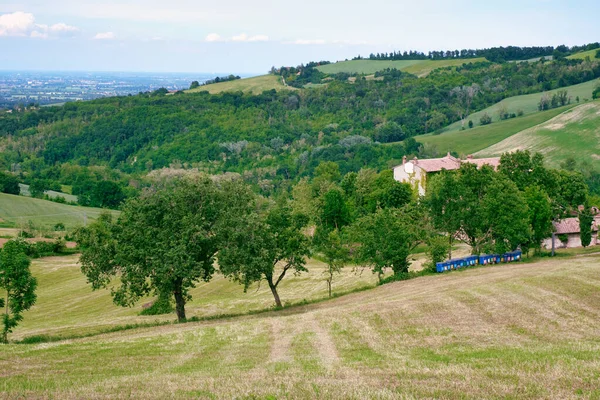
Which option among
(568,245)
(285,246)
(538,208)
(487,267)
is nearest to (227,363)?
(285,246)

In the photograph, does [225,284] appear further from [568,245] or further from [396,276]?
[568,245]

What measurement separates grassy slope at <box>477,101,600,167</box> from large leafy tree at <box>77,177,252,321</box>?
118m

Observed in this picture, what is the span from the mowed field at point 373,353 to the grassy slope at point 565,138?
110 m

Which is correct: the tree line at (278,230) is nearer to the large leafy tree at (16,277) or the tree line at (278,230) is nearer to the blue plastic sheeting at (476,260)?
the blue plastic sheeting at (476,260)

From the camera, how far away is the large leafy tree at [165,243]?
4503cm

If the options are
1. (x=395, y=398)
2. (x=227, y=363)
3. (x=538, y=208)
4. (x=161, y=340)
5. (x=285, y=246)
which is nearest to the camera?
(x=395, y=398)

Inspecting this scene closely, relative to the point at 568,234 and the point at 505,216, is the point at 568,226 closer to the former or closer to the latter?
the point at 568,234

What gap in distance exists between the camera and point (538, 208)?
71562mm

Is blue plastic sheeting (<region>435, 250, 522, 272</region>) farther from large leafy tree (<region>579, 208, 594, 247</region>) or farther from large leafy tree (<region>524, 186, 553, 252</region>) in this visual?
large leafy tree (<region>579, 208, 594, 247</region>)

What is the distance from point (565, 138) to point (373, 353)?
149 metres

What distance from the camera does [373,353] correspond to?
28.4 m

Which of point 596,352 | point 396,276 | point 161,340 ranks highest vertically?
point 596,352

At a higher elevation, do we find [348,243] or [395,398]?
[395,398]

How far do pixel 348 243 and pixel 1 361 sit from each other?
6273 centimetres
